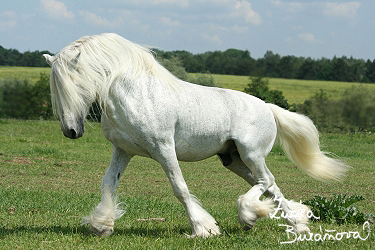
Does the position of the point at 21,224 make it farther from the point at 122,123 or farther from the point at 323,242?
the point at 323,242

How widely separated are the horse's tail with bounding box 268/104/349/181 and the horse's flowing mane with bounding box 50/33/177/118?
5.41ft

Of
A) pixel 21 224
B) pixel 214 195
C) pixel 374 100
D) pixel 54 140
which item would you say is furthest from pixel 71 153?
pixel 374 100

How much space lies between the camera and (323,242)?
4.83 meters

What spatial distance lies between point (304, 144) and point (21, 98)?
17119mm

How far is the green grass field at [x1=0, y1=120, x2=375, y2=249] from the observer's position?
15.6 feet

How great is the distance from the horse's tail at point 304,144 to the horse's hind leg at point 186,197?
160cm

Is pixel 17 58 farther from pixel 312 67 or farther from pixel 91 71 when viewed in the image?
pixel 91 71

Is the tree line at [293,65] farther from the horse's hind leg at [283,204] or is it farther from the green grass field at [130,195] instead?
the horse's hind leg at [283,204]

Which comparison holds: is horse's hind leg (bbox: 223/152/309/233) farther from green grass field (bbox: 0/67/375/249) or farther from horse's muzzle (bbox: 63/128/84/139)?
horse's muzzle (bbox: 63/128/84/139)

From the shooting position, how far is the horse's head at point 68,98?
15.0 feet

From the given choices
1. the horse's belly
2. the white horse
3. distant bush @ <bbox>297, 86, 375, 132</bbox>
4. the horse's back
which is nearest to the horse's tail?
the white horse

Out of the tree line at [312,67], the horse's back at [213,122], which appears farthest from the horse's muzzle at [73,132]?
the tree line at [312,67]

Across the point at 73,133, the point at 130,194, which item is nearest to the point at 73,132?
the point at 73,133

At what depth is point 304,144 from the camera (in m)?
5.93
